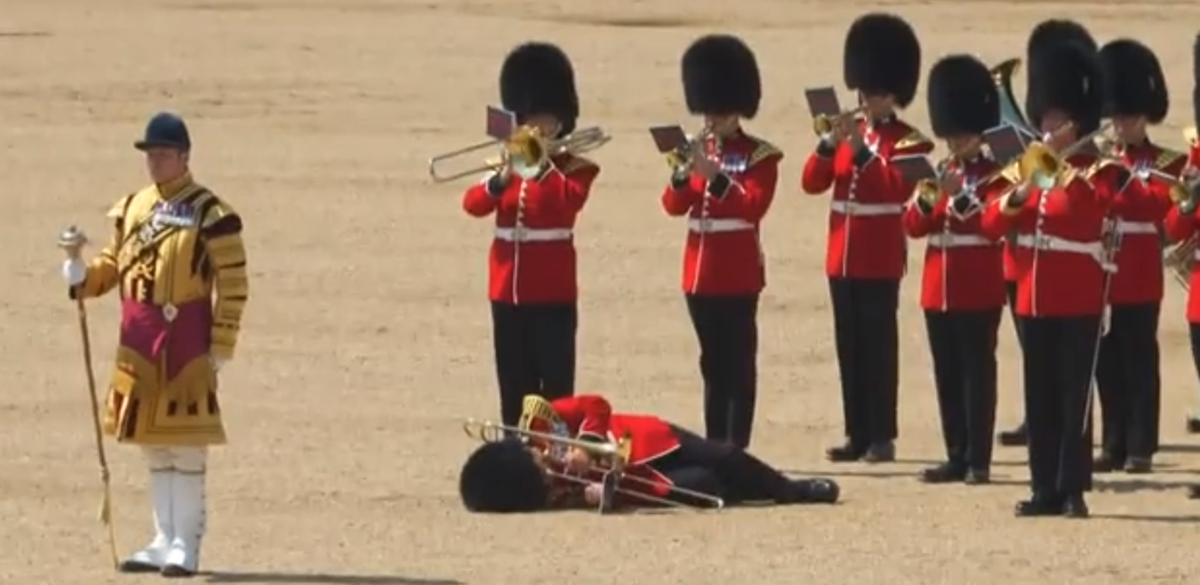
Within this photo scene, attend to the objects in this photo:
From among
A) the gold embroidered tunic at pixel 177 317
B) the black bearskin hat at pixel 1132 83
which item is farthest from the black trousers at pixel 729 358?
the gold embroidered tunic at pixel 177 317

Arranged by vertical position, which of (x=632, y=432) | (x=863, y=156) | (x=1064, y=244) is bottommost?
(x=632, y=432)

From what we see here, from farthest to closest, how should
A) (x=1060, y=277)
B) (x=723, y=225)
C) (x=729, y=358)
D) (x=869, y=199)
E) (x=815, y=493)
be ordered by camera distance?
(x=869, y=199), (x=729, y=358), (x=723, y=225), (x=815, y=493), (x=1060, y=277)

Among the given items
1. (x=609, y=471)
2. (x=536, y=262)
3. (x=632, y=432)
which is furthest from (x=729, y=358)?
(x=609, y=471)

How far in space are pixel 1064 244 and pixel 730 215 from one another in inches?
72.3

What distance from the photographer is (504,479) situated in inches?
501

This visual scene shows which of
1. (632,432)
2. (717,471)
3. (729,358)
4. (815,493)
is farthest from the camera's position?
(729,358)

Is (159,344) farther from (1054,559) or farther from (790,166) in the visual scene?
(790,166)

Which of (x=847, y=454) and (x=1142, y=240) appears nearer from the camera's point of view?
(x=1142, y=240)

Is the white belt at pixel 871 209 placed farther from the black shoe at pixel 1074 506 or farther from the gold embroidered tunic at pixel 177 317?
the gold embroidered tunic at pixel 177 317

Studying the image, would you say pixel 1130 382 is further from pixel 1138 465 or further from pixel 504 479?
pixel 504 479

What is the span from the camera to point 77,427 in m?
15.2

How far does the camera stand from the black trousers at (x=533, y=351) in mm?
13867

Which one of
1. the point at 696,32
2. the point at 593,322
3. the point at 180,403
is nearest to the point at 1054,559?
the point at 180,403

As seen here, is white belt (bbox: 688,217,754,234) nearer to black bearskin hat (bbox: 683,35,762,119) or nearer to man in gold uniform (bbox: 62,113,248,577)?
black bearskin hat (bbox: 683,35,762,119)
